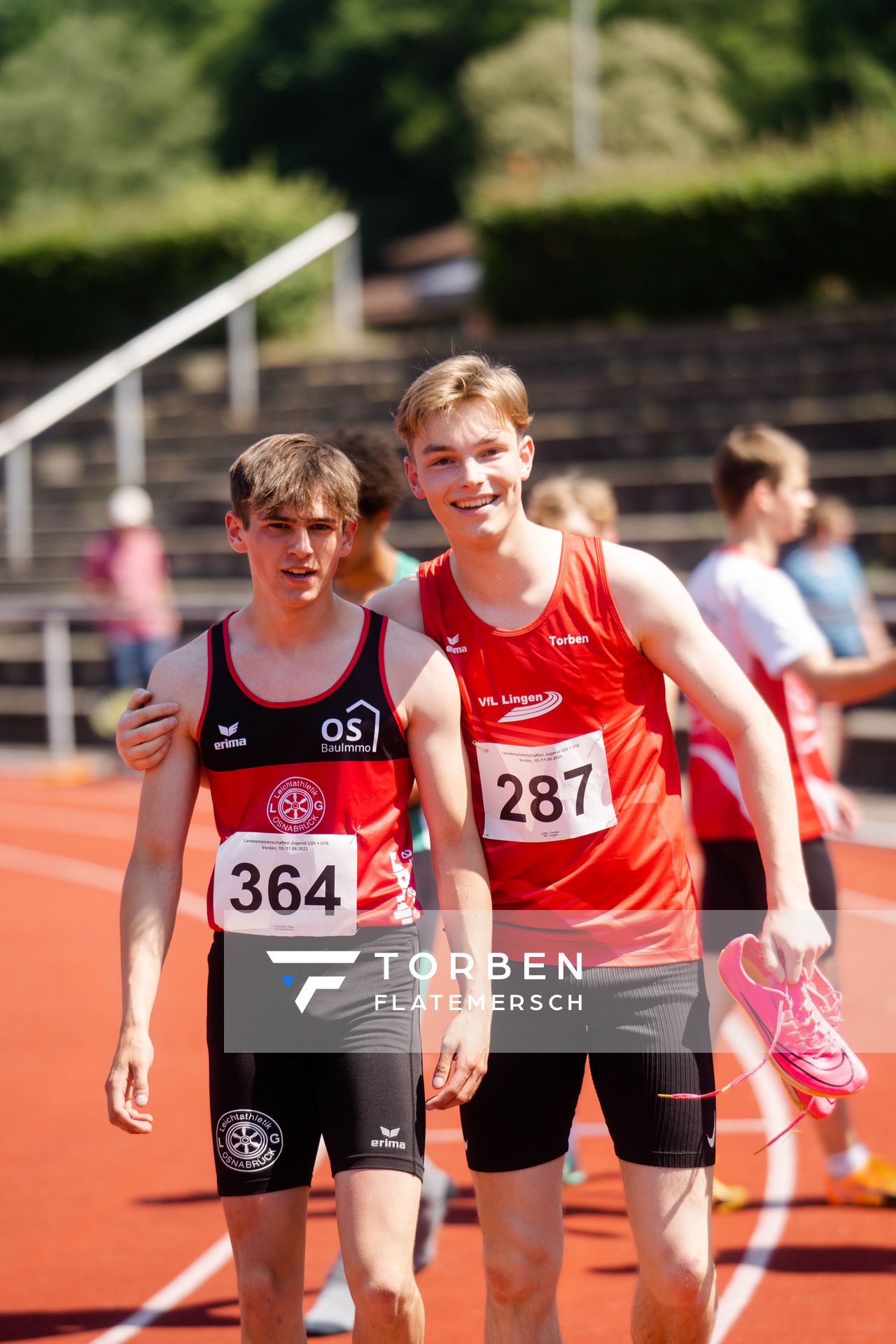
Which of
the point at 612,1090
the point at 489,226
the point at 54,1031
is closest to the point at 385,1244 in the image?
the point at 612,1090

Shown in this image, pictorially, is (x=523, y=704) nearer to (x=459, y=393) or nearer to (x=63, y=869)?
(x=459, y=393)

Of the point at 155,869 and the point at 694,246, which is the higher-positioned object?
the point at 694,246

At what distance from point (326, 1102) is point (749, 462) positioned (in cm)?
249

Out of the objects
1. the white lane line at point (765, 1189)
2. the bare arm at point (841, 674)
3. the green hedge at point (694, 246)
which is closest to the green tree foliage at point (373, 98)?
the green hedge at point (694, 246)

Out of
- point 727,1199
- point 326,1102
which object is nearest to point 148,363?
point 727,1199

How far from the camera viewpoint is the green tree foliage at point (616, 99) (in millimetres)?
39656

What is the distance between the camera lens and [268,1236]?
2.90 metres

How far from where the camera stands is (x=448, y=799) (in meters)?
2.99

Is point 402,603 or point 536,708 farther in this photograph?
point 402,603

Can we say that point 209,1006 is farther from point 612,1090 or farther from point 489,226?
point 489,226

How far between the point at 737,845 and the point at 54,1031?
362cm

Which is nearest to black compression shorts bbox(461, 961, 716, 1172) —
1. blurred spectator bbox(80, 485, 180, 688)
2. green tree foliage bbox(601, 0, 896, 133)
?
blurred spectator bbox(80, 485, 180, 688)

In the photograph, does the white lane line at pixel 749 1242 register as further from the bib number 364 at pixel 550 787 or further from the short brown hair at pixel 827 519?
the short brown hair at pixel 827 519

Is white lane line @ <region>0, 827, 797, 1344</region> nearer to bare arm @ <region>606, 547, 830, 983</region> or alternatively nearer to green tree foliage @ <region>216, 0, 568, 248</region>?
bare arm @ <region>606, 547, 830, 983</region>
